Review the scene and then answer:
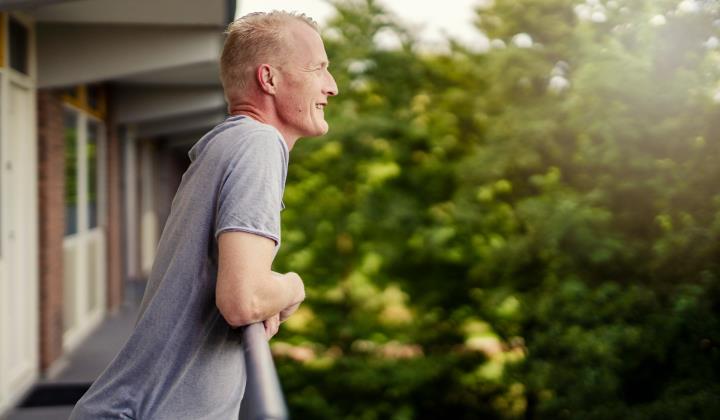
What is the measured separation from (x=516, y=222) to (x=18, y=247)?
5.49 m

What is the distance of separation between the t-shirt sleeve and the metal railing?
5.6 inches

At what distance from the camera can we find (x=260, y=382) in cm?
90

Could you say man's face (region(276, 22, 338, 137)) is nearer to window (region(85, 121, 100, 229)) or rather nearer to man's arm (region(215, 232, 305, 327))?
man's arm (region(215, 232, 305, 327))

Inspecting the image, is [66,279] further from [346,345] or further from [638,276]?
[638,276]

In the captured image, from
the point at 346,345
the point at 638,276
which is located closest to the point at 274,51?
the point at 638,276

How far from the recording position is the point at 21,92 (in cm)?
646

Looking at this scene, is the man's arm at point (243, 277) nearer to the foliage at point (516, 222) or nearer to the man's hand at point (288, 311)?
the man's hand at point (288, 311)

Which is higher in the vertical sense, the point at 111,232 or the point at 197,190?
the point at 111,232

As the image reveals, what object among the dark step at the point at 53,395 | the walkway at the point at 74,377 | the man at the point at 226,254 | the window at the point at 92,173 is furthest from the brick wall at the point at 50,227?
the man at the point at 226,254

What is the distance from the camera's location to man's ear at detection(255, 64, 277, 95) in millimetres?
1286

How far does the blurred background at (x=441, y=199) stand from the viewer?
6121 millimetres

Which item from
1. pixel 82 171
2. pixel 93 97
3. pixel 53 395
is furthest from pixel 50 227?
pixel 93 97

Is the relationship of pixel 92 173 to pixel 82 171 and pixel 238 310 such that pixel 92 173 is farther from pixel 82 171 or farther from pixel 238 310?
pixel 238 310

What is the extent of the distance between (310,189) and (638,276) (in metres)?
5.82
